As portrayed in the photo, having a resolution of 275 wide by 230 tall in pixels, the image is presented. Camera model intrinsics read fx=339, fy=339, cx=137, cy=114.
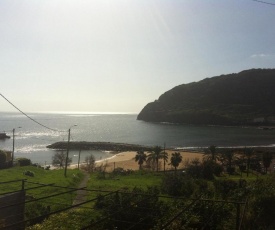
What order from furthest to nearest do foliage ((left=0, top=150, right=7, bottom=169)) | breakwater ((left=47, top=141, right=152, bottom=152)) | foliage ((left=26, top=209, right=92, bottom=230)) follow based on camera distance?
1. breakwater ((left=47, top=141, right=152, bottom=152))
2. foliage ((left=0, top=150, right=7, bottom=169))
3. foliage ((left=26, top=209, right=92, bottom=230))

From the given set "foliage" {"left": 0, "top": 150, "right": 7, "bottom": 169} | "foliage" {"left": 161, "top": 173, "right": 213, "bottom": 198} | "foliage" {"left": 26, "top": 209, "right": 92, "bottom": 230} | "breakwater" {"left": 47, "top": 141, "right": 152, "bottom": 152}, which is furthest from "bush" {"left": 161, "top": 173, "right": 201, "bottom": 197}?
"breakwater" {"left": 47, "top": 141, "right": 152, "bottom": 152}

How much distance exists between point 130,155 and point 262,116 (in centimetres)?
13243

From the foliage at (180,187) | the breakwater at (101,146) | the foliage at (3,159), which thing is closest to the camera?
the foliage at (180,187)

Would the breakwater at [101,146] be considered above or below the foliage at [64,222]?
below

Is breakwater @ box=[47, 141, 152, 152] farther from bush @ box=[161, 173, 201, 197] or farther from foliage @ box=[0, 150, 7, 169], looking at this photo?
bush @ box=[161, 173, 201, 197]

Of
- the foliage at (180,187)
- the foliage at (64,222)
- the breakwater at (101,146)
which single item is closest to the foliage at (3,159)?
the foliage at (180,187)

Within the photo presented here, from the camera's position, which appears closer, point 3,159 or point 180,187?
point 180,187

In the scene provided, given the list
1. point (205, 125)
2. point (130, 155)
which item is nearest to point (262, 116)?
point (205, 125)

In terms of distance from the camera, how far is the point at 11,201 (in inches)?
555

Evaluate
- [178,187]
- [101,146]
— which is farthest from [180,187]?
[101,146]

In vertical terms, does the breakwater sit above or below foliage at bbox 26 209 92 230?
below

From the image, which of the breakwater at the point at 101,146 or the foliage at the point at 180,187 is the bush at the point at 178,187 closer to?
the foliage at the point at 180,187

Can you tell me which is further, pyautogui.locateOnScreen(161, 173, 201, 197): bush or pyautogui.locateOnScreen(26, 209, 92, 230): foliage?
pyautogui.locateOnScreen(161, 173, 201, 197): bush

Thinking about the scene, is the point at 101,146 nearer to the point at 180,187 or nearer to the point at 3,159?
the point at 3,159
